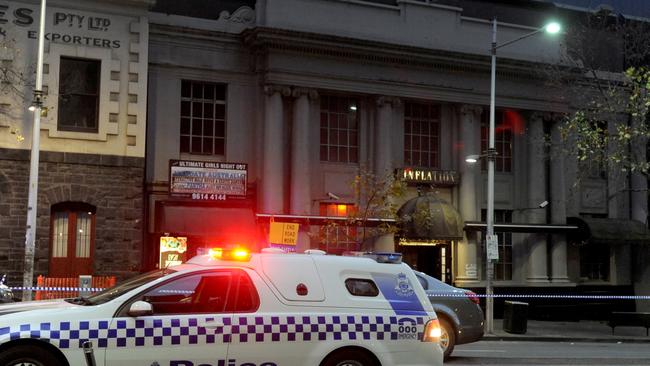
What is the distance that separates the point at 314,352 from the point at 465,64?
17.5 meters

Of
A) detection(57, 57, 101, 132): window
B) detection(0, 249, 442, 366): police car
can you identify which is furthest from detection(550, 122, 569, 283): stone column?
detection(0, 249, 442, 366): police car

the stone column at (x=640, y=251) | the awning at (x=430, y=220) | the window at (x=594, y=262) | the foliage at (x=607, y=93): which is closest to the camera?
the foliage at (x=607, y=93)

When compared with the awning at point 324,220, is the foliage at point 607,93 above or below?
above

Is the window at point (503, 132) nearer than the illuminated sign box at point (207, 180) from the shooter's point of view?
No

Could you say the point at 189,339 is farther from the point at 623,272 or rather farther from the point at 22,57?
the point at 623,272

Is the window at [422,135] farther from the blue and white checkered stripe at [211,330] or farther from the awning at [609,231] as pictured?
the blue and white checkered stripe at [211,330]

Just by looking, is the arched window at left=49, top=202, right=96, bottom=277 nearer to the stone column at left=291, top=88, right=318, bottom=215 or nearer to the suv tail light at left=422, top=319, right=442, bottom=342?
the stone column at left=291, top=88, right=318, bottom=215

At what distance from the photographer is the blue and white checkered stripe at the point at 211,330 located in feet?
21.5

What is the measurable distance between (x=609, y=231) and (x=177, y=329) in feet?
67.3

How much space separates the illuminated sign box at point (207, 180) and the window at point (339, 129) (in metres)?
3.03

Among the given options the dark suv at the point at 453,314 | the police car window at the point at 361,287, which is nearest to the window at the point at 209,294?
the police car window at the point at 361,287

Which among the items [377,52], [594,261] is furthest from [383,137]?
[594,261]

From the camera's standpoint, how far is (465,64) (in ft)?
76.2

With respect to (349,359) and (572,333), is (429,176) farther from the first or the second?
(349,359)
